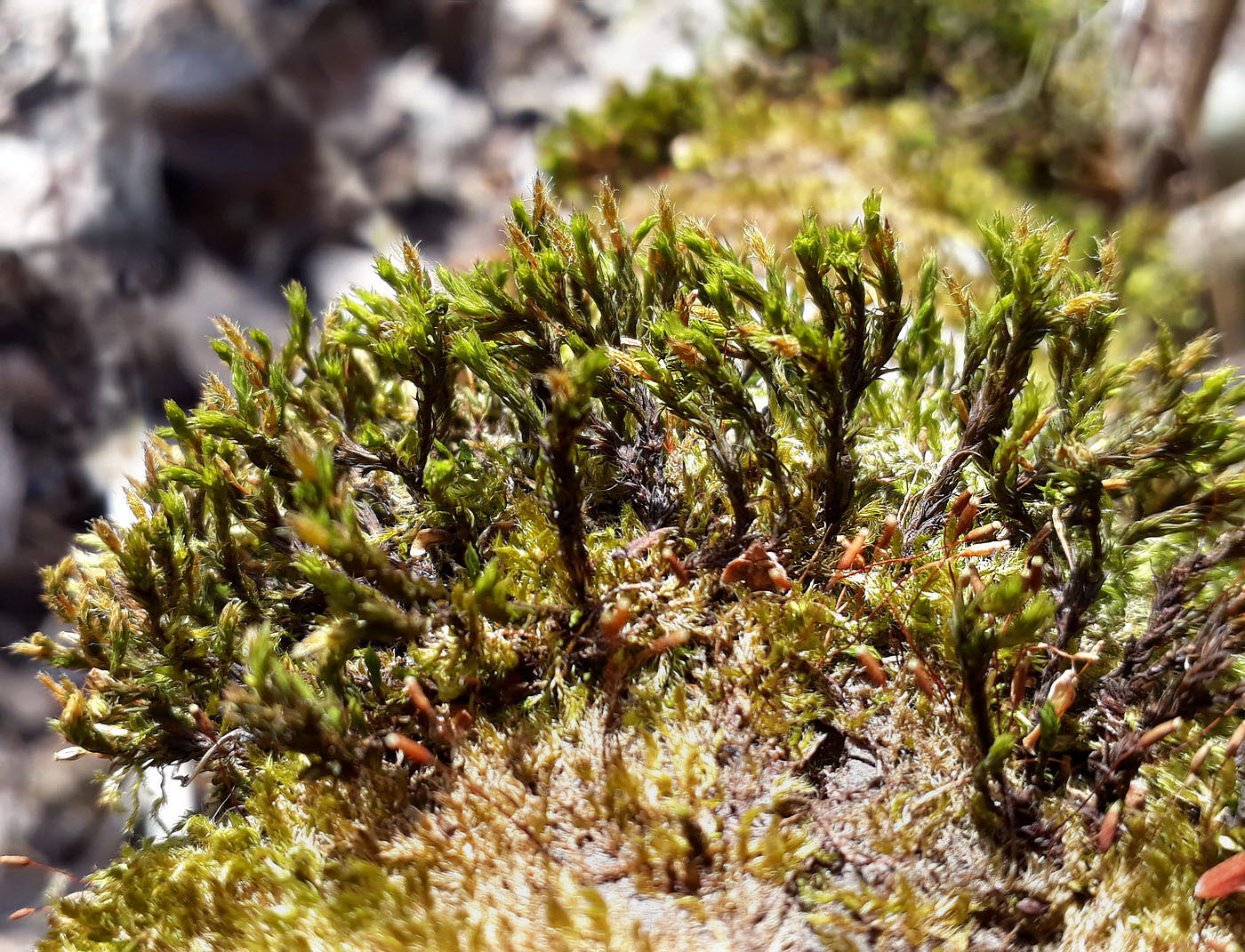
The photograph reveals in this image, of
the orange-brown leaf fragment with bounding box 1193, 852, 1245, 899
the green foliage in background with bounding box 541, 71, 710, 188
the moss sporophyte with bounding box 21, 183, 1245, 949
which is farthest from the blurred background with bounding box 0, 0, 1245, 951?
the orange-brown leaf fragment with bounding box 1193, 852, 1245, 899

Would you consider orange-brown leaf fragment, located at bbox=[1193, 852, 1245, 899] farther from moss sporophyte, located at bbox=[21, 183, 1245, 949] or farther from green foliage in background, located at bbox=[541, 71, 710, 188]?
green foliage in background, located at bbox=[541, 71, 710, 188]

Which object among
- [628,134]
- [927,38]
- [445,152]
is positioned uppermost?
[445,152]

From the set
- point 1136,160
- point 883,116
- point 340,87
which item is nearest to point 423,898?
point 883,116

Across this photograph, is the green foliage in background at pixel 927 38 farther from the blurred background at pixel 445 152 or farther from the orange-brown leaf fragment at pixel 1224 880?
the orange-brown leaf fragment at pixel 1224 880

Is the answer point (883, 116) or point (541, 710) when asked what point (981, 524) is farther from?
point (883, 116)

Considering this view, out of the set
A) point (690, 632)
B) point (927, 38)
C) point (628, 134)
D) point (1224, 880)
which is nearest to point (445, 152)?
point (628, 134)

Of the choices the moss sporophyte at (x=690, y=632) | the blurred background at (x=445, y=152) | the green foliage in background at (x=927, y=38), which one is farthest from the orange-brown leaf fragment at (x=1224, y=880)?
the green foliage in background at (x=927, y=38)

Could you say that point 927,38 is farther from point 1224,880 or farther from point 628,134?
point 1224,880
